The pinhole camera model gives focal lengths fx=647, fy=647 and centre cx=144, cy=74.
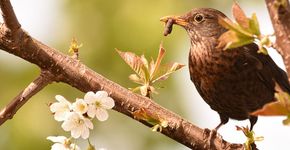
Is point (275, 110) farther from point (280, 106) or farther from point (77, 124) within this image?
point (77, 124)

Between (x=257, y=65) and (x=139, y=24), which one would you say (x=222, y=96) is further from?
(x=139, y=24)

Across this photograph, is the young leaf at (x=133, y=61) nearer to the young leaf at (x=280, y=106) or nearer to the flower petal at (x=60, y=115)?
the flower petal at (x=60, y=115)


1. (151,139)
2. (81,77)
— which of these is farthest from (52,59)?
(151,139)

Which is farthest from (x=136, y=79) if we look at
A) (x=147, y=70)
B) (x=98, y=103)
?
(x=98, y=103)

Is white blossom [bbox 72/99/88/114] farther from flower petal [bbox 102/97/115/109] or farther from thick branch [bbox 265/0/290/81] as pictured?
thick branch [bbox 265/0/290/81]

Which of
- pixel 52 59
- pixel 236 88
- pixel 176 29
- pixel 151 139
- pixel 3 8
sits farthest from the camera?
pixel 151 139
